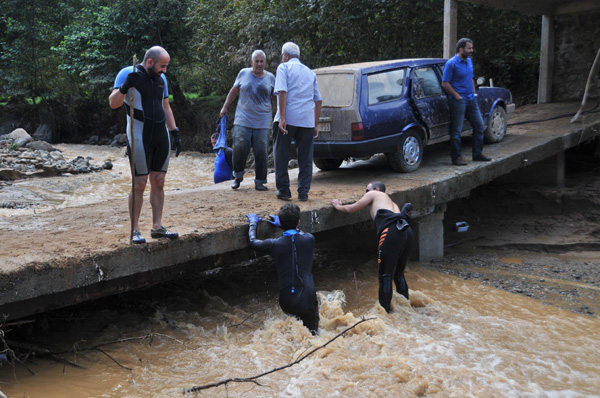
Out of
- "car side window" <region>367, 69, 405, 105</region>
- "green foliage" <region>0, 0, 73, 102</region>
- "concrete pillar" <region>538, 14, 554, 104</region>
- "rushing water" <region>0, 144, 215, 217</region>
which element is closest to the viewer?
"car side window" <region>367, 69, 405, 105</region>

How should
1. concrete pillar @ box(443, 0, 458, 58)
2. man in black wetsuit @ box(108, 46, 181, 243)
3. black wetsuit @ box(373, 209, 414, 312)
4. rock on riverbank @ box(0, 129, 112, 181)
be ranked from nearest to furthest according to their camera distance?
man in black wetsuit @ box(108, 46, 181, 243) < black wetsuit @ box(373, 209, 414, 312) < concrete pillar @ box(443, 0, 458, 58) < rock on riverbank @ box(0, 129, 112, 181)

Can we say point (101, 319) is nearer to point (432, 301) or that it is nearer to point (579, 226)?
point (432, 301)

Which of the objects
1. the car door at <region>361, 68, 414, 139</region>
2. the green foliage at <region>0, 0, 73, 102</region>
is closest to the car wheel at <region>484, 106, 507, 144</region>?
the car door at <region>361, 68, 414, 139</region>

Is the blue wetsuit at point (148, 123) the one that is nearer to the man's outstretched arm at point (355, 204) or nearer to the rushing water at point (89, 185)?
the man's outstretched arm at point (355, 204)

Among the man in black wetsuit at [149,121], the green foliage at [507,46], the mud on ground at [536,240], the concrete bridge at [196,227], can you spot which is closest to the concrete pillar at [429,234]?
the concrete bridge at [196,227]

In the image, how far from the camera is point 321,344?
543 cm

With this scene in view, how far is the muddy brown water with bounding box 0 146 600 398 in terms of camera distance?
→ 468cm

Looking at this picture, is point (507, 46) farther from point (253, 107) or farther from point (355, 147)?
point (253, 107)

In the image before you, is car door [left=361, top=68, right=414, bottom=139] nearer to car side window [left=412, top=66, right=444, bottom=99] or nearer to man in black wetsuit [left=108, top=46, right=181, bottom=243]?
car side window [left=412, top=66, right=444, bottom=99]

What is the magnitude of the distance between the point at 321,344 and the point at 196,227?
1.70m

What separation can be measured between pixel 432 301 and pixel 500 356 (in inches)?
62.9

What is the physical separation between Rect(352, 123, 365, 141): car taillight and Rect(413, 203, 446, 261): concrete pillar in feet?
5.19

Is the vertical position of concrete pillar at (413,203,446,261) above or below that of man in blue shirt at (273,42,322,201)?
below

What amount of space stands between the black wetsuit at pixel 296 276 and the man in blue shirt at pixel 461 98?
443cm
